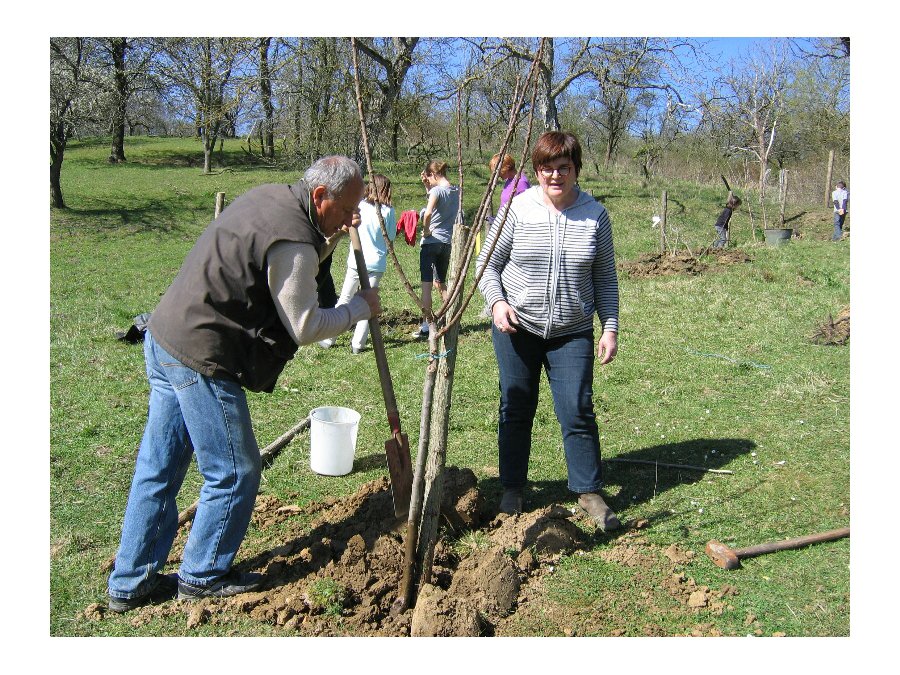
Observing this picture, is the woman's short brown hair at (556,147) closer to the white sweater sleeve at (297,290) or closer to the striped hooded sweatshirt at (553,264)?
the striped hooded sweatshirt at (553,264)

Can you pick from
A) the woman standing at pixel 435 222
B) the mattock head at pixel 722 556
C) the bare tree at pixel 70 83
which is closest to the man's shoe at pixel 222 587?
the mattock head at pixel 722 556

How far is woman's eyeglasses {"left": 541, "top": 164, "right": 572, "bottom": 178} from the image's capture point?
3457 millimetres

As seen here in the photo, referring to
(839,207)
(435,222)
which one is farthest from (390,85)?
(435,222)

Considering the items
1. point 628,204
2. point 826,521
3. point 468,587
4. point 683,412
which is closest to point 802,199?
point 628,204

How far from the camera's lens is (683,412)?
563 cm

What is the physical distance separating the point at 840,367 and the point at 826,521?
3.40 m

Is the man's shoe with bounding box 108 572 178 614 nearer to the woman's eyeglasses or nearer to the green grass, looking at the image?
the green grass

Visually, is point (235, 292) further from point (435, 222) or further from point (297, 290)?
point (435, 222)

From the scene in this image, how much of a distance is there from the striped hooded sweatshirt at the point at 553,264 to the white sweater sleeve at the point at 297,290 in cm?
109

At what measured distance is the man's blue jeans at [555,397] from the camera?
3686 mm

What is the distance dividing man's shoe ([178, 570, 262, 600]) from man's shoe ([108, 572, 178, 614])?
0.31 ft

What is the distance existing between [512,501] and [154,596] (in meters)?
1.79

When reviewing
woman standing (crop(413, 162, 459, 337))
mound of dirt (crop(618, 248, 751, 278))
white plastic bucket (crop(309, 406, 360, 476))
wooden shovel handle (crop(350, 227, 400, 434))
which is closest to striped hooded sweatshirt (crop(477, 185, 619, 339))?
wooden shovel handle (crop(350, 227, 400, 434))

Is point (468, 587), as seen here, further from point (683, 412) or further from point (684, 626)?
point (683, 412)
